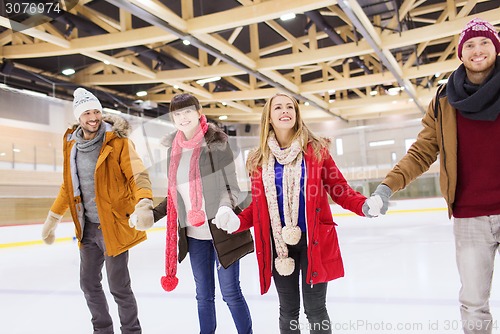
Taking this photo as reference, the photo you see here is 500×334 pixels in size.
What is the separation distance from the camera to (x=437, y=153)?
176 cm

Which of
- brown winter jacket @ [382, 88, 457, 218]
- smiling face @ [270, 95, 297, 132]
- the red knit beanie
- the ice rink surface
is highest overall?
the red knit beanie

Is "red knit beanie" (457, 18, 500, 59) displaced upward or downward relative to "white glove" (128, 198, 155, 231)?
upward

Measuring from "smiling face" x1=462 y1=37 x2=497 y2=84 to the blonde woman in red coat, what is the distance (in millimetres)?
574

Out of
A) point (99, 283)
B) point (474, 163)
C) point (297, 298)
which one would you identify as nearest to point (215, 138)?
point (297, 298)

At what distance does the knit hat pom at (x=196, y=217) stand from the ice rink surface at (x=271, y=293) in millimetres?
576

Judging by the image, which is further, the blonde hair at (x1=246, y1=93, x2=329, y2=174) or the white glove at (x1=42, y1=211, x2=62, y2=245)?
the white glove at (x1=42, y1=211, x2=62, y2=245)

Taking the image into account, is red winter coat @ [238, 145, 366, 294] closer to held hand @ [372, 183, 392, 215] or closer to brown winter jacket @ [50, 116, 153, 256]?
held hand @ [372, 183, 392, 215]

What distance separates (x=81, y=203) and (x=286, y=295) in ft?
3.42

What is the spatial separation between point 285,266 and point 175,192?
61 cm

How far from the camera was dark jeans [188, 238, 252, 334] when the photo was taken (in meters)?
1.95

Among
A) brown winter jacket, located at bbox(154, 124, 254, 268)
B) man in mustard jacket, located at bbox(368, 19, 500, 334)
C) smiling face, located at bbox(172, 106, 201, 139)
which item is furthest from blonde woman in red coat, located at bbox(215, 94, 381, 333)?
smiling face, located at bbox(172, 106, 201, 139)

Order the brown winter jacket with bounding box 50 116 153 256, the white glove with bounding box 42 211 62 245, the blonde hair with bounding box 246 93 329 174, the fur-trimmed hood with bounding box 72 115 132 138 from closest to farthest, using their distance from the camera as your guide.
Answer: the blonde hair with bounding box 246 93 329 174 → the brown winter jacket with bounding box 50 116 153 256 → the fur-trimmed hood with bounding box 72 115 132 138 → the white glove with bounding box 42 211 62 245

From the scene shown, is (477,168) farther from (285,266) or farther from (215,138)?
(215,138)

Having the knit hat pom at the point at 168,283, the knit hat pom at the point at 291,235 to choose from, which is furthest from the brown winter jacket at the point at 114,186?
the knit hat pom at the point at 291,235
